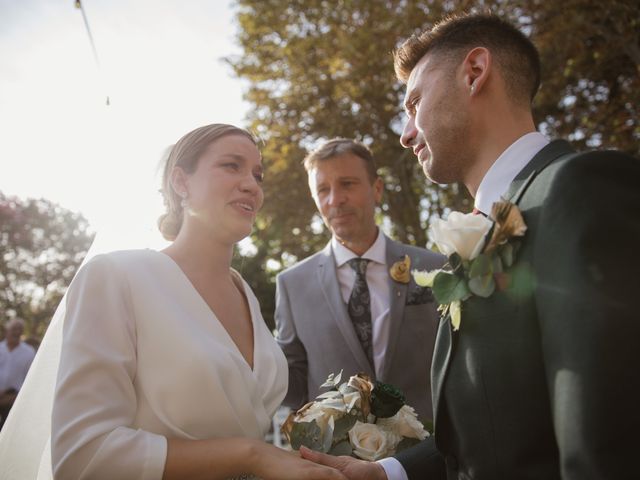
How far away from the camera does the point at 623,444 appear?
3.94 feet

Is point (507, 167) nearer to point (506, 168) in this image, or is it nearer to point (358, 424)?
point (506, 168)

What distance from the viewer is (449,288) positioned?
1691mm

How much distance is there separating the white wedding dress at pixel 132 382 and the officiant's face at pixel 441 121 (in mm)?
1355

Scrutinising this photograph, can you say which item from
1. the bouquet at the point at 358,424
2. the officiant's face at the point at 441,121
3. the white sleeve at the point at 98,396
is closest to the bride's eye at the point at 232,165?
the white sleeve at the point at 98,396

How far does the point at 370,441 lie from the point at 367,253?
2.07 meters

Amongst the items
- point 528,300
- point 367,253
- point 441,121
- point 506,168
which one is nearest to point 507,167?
point 506,168

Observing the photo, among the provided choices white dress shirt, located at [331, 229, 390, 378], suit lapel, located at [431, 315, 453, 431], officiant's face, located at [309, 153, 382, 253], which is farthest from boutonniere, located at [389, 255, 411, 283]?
suit lapel, located at [431, 315, 453, 431]

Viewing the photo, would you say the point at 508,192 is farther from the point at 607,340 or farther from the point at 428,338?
the point at 428,338

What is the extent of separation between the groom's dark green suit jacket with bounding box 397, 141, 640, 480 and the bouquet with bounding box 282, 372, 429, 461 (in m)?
0.60

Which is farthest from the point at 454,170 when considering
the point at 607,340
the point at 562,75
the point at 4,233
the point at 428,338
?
the point at 4,233

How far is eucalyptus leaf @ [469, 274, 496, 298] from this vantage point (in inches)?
62.6

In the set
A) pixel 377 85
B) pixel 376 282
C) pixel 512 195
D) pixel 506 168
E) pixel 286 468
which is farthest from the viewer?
pixel 377 85

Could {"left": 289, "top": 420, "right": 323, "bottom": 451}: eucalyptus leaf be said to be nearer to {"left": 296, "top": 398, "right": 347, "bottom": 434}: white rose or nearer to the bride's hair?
{"left": 296, "top": 398, "right": 347, "bottom": 434}: white rose

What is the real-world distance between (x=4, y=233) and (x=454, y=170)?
91.9 ft
